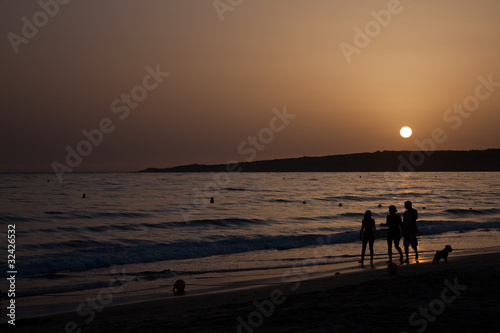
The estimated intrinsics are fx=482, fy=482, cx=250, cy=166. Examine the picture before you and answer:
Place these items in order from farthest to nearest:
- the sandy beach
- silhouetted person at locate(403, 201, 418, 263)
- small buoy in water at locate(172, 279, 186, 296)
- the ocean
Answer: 1. silhouetted person at locate(403, 201, 418, 263)
2. the ocean
3. small buoy in water at locate(172, 279, 186, 296)
4. the sandy beach

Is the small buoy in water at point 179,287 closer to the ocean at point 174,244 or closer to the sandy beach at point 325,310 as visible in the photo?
the ocean at point 174,244

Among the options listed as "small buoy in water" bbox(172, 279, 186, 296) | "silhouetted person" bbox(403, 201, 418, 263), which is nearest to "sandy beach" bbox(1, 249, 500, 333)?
"small buoy in water" bbox(172, 279, 186, 296)

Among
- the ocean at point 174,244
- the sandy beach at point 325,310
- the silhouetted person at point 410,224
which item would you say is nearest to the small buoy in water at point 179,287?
the ocean at point 174,244

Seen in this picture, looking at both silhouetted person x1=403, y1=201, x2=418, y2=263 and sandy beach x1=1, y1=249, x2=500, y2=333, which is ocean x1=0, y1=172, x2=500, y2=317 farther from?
silhouetted person x1=403, y1=201, x2=418, y2=263

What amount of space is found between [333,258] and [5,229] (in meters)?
20.7

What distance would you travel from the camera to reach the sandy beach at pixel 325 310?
753 cm

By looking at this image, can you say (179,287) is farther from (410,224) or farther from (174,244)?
(174,244)

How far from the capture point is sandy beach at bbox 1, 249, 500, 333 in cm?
753

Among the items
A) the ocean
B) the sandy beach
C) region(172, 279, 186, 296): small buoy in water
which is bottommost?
the sandy beach

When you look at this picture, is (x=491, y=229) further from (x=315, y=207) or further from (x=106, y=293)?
(x=106, y=293)

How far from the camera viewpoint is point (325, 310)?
8602mm

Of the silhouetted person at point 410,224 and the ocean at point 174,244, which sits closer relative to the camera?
the ocean at point 174,244

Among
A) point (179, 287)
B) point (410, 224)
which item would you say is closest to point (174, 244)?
point (179, 287)

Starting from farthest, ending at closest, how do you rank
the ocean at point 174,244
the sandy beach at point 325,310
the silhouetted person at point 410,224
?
the silhouetted person at point 410,224 → the ocean at point 174,244 → the sandy beach at point 325,310
